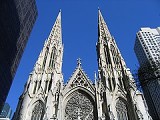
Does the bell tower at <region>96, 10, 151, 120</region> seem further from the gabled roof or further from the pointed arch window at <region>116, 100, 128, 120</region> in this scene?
the gabled roof

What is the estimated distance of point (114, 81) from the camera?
28.6 meters

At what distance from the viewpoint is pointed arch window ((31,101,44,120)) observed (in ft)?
81.6

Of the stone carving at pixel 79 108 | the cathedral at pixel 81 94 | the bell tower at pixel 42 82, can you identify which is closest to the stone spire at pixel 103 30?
the cathedral at pixel 81 94

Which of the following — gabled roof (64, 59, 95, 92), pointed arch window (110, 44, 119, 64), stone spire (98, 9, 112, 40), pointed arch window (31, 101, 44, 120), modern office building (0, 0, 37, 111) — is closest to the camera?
pointed arch window (31, 101, 44, 120)

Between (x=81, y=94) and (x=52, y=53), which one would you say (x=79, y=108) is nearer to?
(x=81, y=94)

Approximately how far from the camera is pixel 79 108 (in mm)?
25734

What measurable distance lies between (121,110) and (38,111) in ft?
34.9

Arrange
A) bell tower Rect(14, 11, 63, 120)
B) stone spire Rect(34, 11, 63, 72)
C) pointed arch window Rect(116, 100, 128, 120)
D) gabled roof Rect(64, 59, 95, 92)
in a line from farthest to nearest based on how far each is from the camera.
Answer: stone spire Rect(34, 11, 63, 72) → gabled roof Rect(64, 59, 95, 92) → bell tower Rect(14, 11, 63, 120) → pointed arch window Rect(116, 100, 128, 120)

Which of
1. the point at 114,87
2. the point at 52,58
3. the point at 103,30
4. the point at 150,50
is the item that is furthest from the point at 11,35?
the point at 150,50

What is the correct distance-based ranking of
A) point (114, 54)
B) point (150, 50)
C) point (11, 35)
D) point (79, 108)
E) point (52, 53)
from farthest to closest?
point (150, 50) → point (52, 53) → point (114, 54) → point (11, 35) → point (79, 108)

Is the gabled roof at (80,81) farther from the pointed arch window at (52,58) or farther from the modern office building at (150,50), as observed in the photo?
the modern office building at (150,50)

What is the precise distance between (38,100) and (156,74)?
17123 millimetres

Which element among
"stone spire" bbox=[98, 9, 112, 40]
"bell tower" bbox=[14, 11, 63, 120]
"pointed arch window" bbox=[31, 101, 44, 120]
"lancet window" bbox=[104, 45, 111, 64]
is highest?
"stone spire" bbox=[98, 9, 112, 40]

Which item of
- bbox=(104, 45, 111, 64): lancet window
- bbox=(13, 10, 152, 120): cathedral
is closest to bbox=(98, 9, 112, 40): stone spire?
bbox=(104, 45, 111, 64): lancet window
